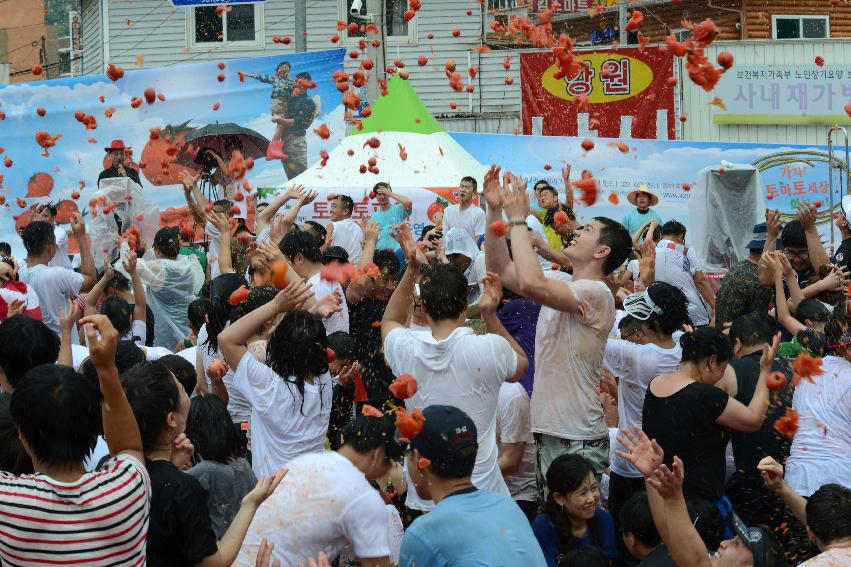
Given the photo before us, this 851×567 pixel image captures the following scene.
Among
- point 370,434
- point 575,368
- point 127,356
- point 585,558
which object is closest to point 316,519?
point 370,434

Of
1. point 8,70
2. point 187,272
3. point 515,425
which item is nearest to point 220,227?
point 187,272

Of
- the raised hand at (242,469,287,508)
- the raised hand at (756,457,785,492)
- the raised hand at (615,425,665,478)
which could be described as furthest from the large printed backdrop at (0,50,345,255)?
the raised hand at (242,469,287,508)

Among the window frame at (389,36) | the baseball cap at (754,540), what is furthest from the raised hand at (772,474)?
the window frame at (389,36)

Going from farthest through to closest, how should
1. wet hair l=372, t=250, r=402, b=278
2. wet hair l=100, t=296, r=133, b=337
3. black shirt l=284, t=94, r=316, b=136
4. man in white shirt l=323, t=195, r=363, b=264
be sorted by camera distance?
black shirt l=284, t=94, r=316, b=136, man in white shirt l=323, t=195, r=363, b=264, wet hair l=372, t=250, r=402, b=278, wet hair l=100, t=296, r=133, b=337

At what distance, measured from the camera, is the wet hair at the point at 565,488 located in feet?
16.5

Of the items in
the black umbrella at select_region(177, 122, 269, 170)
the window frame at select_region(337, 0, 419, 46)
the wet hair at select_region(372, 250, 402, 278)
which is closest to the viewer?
the wet hair at select_region(372, 250, 402, 278)

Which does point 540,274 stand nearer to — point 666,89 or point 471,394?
point 471,394

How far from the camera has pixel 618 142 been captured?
1438cm

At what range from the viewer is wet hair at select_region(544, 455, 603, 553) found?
502 centimetres

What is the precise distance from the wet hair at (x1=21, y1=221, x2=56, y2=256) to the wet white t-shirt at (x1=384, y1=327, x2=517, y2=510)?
391cm

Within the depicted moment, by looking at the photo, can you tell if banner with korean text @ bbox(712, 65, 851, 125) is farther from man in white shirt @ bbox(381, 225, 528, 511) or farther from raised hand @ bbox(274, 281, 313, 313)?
raised hand @ bbox(274, 281, 313, 313)

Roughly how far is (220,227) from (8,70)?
30.1 meters

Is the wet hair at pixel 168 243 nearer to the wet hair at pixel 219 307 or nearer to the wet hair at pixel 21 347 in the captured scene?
the wet hair at pixel 219 307

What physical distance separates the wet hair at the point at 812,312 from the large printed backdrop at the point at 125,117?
10.5m
